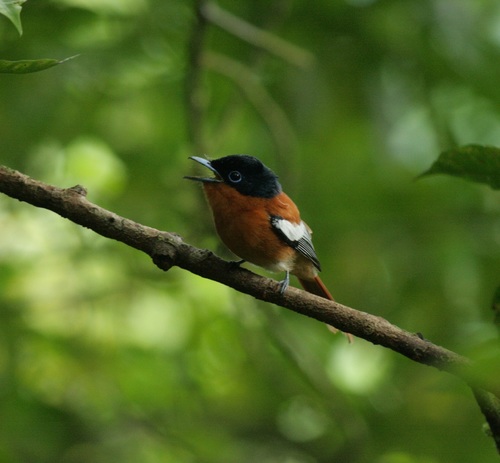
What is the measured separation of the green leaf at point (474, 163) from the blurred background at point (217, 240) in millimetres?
2423

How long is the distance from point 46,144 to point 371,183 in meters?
2.36

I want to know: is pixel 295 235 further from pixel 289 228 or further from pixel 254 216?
pixel 254 216

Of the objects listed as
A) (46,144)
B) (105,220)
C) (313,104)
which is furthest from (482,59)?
(105,220)

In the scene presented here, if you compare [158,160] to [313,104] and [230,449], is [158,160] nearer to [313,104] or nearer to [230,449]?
[313,104]

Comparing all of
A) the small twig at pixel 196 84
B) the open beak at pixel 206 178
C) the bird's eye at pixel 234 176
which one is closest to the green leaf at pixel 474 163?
the open beak at pixel 206 178

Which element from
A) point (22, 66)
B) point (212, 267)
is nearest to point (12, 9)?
point (22, 66)

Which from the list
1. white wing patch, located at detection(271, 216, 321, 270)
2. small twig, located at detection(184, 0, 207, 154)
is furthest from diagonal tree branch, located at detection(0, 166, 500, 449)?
small twig, located at detection(184, 0, 207, 154)

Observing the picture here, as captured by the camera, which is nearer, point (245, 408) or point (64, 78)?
point (64, 78)

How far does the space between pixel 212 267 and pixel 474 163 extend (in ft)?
2.97

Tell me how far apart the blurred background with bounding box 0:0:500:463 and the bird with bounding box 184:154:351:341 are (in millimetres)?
847

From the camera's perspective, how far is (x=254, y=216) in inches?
151

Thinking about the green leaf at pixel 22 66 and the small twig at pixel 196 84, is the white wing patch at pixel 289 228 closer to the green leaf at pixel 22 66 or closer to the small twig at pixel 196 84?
the small twig at pixel 196 84

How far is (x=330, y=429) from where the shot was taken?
5.71 meters

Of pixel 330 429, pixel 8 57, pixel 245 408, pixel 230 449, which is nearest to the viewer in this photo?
pixel 8 57
